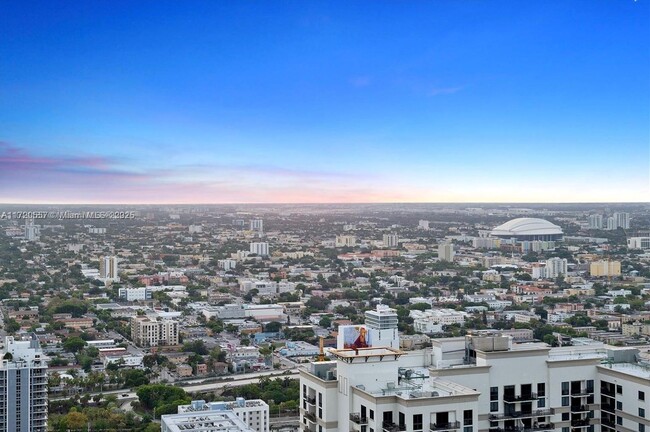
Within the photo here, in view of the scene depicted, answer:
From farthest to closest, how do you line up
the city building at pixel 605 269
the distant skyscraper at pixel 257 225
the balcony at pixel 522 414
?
the distant skyscraper at pixel 257 225 → the city building at pixel 605 269 → the balcony at pixel 522 414

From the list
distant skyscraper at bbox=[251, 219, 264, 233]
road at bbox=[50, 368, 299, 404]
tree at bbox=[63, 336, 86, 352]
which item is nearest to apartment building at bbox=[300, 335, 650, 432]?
road at bbox=[50, 368, 299, 404]

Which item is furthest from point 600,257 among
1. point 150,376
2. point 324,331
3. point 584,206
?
point 150,376

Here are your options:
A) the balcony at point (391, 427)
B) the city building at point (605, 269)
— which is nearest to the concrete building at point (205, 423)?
the balcony at point (391, 427)

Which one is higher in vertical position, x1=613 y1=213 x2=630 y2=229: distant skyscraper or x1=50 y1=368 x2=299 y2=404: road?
x1=613 y1=213 x2=630 y2=229: distant skyscraper

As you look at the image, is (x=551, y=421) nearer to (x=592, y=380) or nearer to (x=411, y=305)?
(x=592, y=380)

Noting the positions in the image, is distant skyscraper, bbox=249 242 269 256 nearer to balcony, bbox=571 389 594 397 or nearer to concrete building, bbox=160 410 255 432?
concrete building, bbox=160 410 255 432

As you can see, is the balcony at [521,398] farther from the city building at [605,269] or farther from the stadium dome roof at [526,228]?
the stadium dome roof at [526,228]
